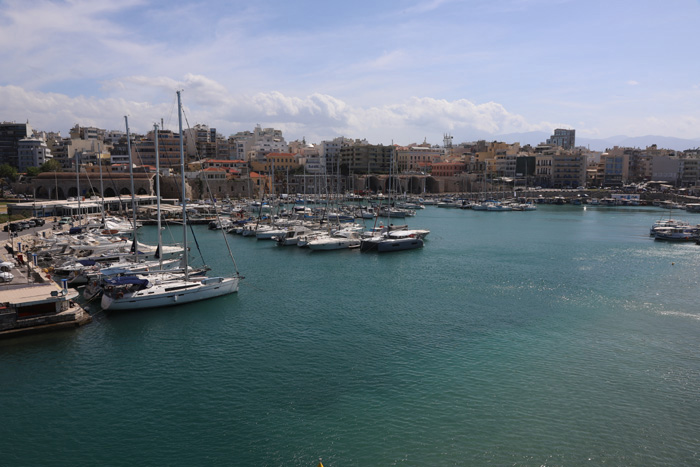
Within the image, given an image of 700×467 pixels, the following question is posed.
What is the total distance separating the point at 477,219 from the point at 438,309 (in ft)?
182

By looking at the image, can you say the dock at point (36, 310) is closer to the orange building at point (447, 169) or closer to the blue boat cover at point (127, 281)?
the blue boat cover at point (127, 281)

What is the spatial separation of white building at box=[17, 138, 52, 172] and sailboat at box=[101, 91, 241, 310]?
9393cm

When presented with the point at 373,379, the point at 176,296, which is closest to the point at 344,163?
the point at 176,296

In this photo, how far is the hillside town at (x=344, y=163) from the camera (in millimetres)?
107250

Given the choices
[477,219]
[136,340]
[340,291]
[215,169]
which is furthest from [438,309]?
[215,169]

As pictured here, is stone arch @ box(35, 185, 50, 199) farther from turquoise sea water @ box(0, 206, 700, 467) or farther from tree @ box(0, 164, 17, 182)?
turquoise sea water @ box(0, 206, 700, 467)

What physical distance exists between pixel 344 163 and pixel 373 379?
116m

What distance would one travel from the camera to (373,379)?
732 inches

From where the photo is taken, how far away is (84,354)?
20547 millimetres

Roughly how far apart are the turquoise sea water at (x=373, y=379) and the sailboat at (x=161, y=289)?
2.20 feet

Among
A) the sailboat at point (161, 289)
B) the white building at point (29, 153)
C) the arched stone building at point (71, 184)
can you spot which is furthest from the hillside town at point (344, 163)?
the sailboat at point (161, 289)

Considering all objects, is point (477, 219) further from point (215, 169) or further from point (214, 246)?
point (215, 169)

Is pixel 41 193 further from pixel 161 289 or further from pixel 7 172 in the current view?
pixel 161 289

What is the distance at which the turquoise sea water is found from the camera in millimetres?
14516
